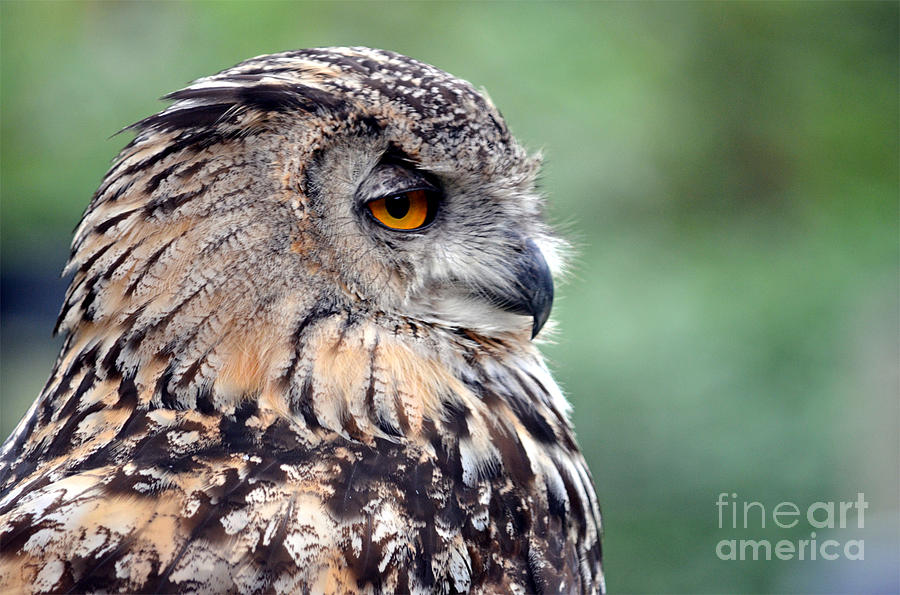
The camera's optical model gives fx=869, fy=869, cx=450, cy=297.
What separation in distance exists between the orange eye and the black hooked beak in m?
0.20

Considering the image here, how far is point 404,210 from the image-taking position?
57.0 inches

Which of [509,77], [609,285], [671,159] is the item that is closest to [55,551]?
[609,285]

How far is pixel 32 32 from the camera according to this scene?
5.54 metres

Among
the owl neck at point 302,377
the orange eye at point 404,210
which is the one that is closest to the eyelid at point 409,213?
the orange eye at point 404,210

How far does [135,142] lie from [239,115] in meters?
0.19

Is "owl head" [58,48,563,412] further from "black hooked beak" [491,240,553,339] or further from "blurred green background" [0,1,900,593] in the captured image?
"blurred green background" [0,1,900,593]

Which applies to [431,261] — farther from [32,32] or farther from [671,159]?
[671,159]

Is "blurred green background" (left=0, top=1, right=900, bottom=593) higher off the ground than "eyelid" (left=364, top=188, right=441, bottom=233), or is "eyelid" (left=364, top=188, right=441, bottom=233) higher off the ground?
"blurred green background" (left=0, top=1, right=900, bottom=593)

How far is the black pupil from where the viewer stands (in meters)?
1.42

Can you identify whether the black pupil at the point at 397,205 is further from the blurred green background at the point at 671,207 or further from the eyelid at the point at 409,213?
the blurred green background at the point at 671,207

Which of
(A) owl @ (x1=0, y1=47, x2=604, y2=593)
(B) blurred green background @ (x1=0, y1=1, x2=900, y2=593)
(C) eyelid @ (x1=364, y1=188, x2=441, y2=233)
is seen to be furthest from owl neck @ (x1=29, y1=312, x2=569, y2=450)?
(B) blurred green background @ (x1=0, y1=1, x2=900, y2=593)

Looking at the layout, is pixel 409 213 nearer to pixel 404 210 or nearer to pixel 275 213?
pixel 404 210

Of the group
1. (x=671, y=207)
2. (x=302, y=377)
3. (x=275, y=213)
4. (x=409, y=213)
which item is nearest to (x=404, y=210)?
(x=409, y=213)

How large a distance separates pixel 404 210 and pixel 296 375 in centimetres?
34
